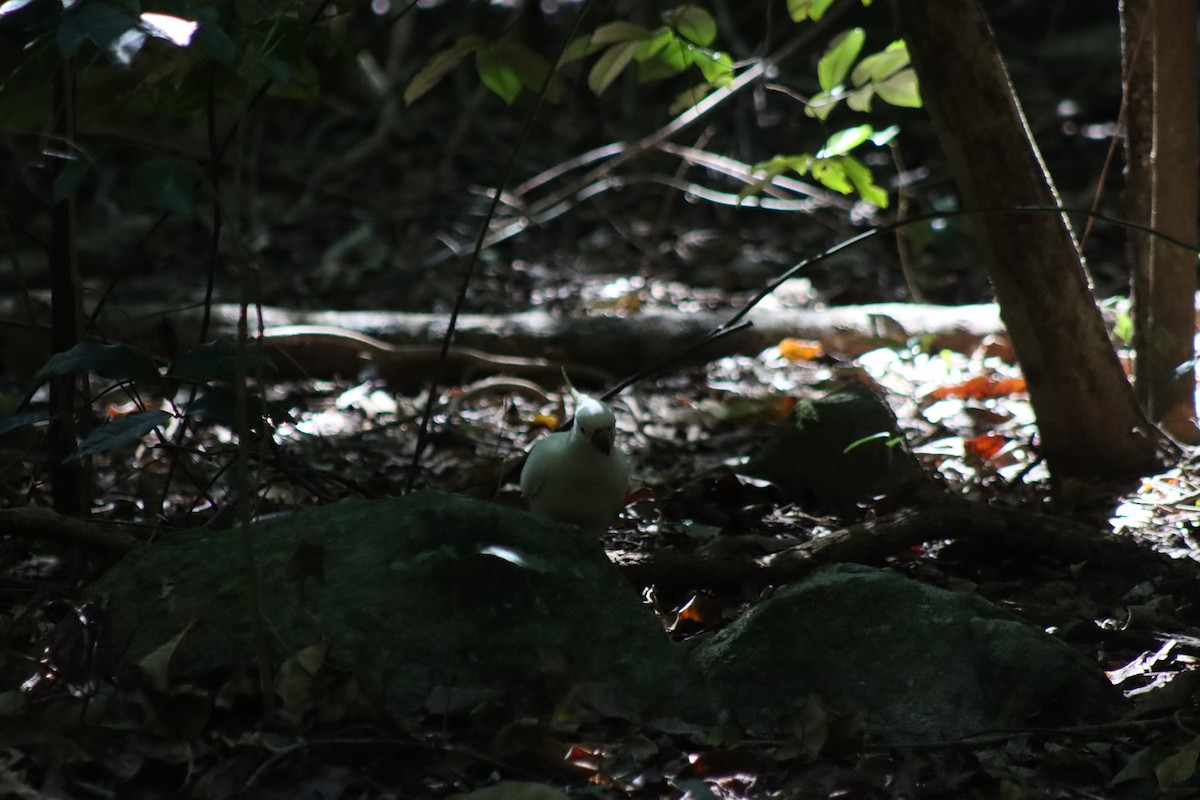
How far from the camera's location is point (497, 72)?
311cm

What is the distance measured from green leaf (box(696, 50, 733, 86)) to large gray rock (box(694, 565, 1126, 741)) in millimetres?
1567

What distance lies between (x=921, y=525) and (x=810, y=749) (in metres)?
0.94

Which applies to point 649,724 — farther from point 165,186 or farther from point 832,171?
point 832,171

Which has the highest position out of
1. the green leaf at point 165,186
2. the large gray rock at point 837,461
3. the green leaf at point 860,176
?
the green leaf at point 165,186

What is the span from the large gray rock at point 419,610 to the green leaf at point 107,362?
0.33 meters

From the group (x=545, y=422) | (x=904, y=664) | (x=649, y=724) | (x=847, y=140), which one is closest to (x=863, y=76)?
(x=847, y=140)

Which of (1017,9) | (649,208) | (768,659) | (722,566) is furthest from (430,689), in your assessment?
(1017,9)

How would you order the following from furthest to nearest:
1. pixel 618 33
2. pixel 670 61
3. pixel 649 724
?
pixel 670 61
pixel 618 33
pixel 649 724

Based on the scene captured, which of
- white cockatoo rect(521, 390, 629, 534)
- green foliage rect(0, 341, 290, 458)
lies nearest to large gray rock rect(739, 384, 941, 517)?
white cockatoo rect(521, 390, 629, 534)

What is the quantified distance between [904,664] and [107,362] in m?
1.52

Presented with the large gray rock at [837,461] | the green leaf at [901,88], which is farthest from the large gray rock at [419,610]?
the green leaf at [901,88]

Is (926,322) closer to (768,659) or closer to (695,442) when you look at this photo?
(695,442)

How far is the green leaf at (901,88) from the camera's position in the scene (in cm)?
347

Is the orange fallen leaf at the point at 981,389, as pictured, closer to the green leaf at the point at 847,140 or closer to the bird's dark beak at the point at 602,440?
the green leaf at the point at 847,140
